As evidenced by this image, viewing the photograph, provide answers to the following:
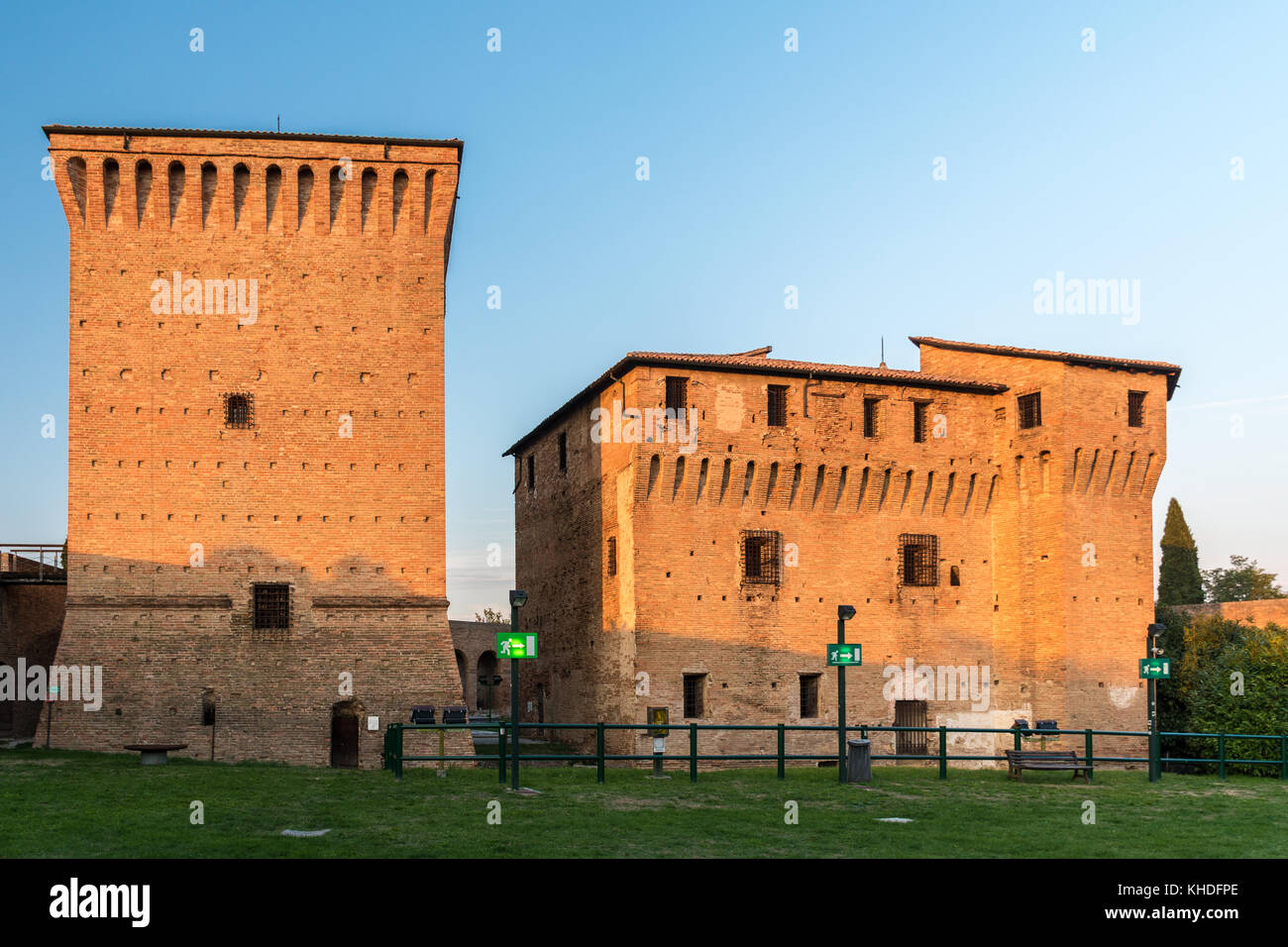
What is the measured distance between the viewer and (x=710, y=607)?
29422 mm

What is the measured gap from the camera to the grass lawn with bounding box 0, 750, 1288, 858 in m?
11.7

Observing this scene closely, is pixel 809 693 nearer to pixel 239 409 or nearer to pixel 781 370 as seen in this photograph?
pixel 781 370

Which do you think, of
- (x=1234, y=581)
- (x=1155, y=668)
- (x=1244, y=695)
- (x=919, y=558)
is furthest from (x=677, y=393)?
(x=1234, y=581)

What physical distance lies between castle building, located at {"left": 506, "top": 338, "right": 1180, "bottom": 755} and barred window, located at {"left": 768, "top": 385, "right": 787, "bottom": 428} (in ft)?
0.17

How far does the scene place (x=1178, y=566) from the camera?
53938 millimetres

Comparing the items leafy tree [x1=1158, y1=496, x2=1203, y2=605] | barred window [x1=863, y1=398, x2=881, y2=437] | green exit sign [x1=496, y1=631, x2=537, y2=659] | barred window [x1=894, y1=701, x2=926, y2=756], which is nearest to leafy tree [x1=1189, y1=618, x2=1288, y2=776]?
barred window [x1=894, y1=701, x2=926, y2=756]

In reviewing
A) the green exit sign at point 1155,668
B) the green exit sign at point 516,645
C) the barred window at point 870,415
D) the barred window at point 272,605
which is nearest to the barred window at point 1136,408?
the barred window at point 870,415

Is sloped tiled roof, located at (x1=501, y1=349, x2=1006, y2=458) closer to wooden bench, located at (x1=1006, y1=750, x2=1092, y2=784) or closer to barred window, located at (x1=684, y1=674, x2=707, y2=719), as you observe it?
barred window, located at (x1=684, y1=674, x2=707, y2=719)

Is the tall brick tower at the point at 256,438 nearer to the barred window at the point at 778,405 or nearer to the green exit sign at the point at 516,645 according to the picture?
the barred window at the point at 778,405

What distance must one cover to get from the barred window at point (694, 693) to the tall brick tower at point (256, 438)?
6345 millimetres

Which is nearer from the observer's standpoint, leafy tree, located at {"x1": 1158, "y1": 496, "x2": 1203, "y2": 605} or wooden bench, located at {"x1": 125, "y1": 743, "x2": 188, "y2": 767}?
wooden bench, located at {"x1": 125, "y1": 743, "x2": 188, "y2": 767}
